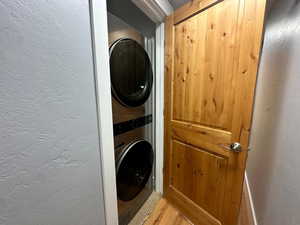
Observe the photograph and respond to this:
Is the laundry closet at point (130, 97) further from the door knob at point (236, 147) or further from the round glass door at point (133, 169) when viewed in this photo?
the door knob at point (236, 147)

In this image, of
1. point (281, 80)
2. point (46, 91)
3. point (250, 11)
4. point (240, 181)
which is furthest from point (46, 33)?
point (281, 80)

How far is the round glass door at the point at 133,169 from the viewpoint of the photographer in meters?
0.93

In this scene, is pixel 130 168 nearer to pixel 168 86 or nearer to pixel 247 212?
pixel 168 86

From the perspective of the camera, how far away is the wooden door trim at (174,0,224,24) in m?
0.84

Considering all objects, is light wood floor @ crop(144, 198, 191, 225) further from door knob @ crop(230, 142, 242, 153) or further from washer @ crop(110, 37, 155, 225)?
door knob @ crop(230, 142, 242, 153)

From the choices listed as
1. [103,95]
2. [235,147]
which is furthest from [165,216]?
[103,95]

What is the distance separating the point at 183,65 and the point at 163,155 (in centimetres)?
97

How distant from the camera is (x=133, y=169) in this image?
3.49 ft

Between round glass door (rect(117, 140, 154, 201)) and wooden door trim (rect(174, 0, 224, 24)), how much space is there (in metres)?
1.11

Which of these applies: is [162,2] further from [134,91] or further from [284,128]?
[284,128]

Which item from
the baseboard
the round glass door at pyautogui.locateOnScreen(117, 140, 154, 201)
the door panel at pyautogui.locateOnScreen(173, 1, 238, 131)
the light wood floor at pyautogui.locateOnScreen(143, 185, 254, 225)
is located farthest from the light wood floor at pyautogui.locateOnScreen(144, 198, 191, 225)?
the door panel at pyautogui.locateOnScreen(173, 1, 238, 131)

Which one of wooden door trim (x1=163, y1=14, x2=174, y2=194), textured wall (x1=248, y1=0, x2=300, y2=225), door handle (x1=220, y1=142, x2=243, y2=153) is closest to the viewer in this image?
textured wall (x1=248, y1=0, x2=300, y2=225)

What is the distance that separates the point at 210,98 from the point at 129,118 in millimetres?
660

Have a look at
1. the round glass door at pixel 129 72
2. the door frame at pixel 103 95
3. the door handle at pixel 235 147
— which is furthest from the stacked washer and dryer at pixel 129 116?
the door handle at pixel 235 147
